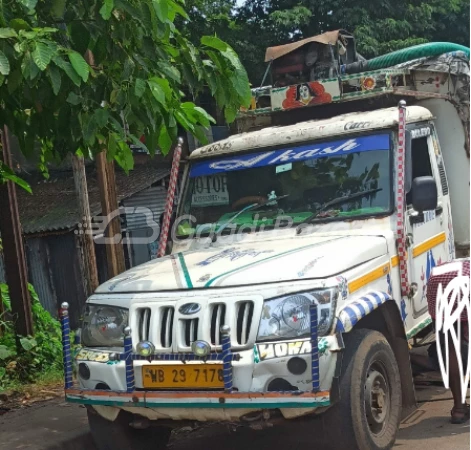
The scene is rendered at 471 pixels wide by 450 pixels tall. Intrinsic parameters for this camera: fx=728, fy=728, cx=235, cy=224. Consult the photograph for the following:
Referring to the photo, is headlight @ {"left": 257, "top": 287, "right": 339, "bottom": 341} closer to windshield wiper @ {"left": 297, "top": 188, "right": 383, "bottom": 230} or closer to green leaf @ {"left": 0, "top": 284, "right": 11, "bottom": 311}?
windshield wiper @ {"left": 297, "top": 188, "right": 383, "bottom": 230}

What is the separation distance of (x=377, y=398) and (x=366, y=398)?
0.58 feet

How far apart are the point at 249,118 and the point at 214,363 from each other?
3.18 meters

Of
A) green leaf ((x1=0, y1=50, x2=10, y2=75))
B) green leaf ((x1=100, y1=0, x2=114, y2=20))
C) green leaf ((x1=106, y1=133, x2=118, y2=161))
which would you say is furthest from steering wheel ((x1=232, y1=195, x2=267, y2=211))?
green leaf ((x1=0, y1=50, x2=10, y2=75))

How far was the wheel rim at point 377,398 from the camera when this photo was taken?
4066mm

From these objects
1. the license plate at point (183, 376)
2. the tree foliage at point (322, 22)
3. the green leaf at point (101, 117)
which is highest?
the tree foliage at point (322, 22)

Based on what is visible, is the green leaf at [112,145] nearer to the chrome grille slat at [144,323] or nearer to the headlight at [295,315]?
the chrome grille slat at [144,323]

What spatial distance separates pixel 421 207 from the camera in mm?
4848

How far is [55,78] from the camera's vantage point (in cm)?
380

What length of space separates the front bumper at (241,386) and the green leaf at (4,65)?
1531mm

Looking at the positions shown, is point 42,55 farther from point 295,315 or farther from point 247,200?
point 247,200

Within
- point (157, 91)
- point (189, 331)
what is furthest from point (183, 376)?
point (157, 91)

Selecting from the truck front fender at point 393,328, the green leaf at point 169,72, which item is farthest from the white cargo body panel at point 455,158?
the green leaf at point 169,72

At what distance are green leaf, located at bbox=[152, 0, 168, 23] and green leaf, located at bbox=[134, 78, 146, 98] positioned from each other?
358 millimetres

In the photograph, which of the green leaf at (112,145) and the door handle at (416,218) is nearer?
the green leaf at (112,145)
